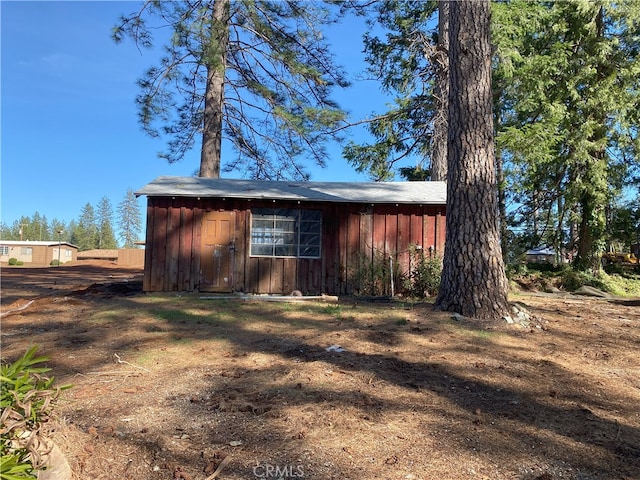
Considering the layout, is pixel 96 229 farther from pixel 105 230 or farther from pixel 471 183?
pixel 471 183

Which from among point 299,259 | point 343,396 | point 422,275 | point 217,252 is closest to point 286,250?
point 299,259

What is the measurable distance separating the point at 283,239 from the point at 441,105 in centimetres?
789

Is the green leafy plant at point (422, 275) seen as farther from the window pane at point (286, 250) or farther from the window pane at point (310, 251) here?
the window pane at point (286, 250)

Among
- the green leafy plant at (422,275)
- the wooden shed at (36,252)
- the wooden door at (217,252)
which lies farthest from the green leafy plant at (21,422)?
the wooden shed at (36,252)

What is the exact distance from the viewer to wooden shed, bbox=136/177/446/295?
10.8 m

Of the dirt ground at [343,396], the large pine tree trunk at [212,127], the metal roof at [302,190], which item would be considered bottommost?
the dirt ground at [343,396]

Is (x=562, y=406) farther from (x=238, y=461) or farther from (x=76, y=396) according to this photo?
(x=76, y=396)

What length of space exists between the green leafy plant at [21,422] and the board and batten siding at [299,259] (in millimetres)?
8791

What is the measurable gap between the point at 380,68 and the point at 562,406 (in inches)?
608

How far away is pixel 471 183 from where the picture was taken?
22.3 feet

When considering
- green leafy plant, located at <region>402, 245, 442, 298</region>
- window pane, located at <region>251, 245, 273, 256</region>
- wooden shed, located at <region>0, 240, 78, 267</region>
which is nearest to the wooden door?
window pane, located at <region>251, 245, 273, 256</region>

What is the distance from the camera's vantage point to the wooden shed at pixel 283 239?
1077 cm

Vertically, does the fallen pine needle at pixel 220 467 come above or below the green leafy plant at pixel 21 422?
below

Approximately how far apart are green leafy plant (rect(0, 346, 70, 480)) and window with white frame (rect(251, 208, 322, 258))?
8954mm
